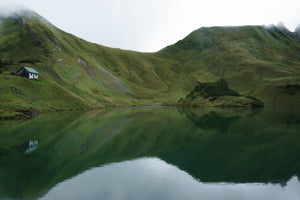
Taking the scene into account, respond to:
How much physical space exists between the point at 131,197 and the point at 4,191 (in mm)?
11223

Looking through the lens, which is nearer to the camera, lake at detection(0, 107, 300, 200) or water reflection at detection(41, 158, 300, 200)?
water reflection at detection(41, 158, 300, 200)

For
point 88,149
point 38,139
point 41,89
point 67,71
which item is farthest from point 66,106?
point 88,149

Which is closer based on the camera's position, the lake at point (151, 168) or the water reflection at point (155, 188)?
the water reflection at point (155, 188)

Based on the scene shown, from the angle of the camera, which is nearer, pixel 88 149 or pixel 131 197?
pixel 131 197

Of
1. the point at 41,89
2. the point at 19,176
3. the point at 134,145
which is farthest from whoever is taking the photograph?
the point at 41,89

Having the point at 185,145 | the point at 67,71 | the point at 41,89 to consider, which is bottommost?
the point at 185,145

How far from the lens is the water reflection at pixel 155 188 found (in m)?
18.4

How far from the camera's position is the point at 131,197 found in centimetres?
1820

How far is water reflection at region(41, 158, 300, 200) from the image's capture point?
1836 cm

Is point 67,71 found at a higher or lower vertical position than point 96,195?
higher

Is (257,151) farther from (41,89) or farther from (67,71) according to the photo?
(67,71)

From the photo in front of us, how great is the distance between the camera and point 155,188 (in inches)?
799

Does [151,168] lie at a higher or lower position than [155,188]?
lower

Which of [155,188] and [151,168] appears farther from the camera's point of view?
[151,168]
